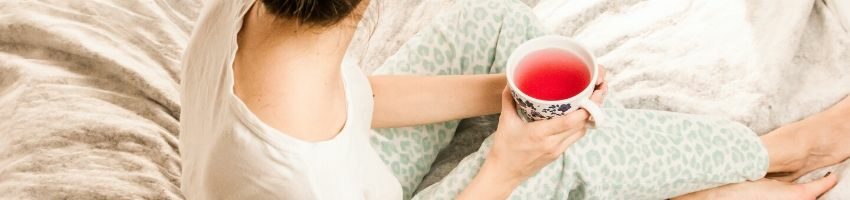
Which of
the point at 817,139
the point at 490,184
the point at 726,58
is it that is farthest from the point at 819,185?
the point at 490,184

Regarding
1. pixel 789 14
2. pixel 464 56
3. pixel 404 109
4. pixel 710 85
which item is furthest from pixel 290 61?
pixel 789 14

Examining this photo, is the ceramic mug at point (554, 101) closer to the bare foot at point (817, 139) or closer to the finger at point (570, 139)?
the finger at point (570, 139)

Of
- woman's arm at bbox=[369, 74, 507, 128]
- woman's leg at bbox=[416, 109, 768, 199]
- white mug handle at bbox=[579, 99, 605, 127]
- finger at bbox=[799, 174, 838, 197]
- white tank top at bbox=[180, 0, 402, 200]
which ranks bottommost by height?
finger at bbox=[799, 174, 838, 197]

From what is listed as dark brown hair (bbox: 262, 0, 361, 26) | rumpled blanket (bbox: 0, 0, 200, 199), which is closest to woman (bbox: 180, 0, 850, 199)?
dark brown hair (bbox: 262, 0, 361, 26)

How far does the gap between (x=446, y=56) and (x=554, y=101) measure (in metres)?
0.32

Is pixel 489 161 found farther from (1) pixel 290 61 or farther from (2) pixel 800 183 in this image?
(2) pixel 800 183

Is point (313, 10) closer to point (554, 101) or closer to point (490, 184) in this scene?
point (554, 101)

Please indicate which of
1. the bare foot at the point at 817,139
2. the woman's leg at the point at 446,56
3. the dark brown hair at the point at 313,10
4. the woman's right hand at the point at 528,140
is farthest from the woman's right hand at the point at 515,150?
the bare foot at the point at 817,139

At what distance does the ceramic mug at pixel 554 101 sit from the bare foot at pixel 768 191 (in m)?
0.35

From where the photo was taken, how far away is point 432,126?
970 mm

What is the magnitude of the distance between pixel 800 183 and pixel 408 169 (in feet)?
1.93

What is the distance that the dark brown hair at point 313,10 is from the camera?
54cm

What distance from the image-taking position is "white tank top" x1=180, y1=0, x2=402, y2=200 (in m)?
0.57

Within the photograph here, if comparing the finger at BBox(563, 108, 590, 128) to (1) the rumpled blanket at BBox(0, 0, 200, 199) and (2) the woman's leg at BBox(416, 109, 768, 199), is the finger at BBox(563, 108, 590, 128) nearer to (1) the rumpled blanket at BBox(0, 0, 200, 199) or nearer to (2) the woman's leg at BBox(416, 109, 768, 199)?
(2) the woman's leg at BBox(416, 109, 768, 199)
